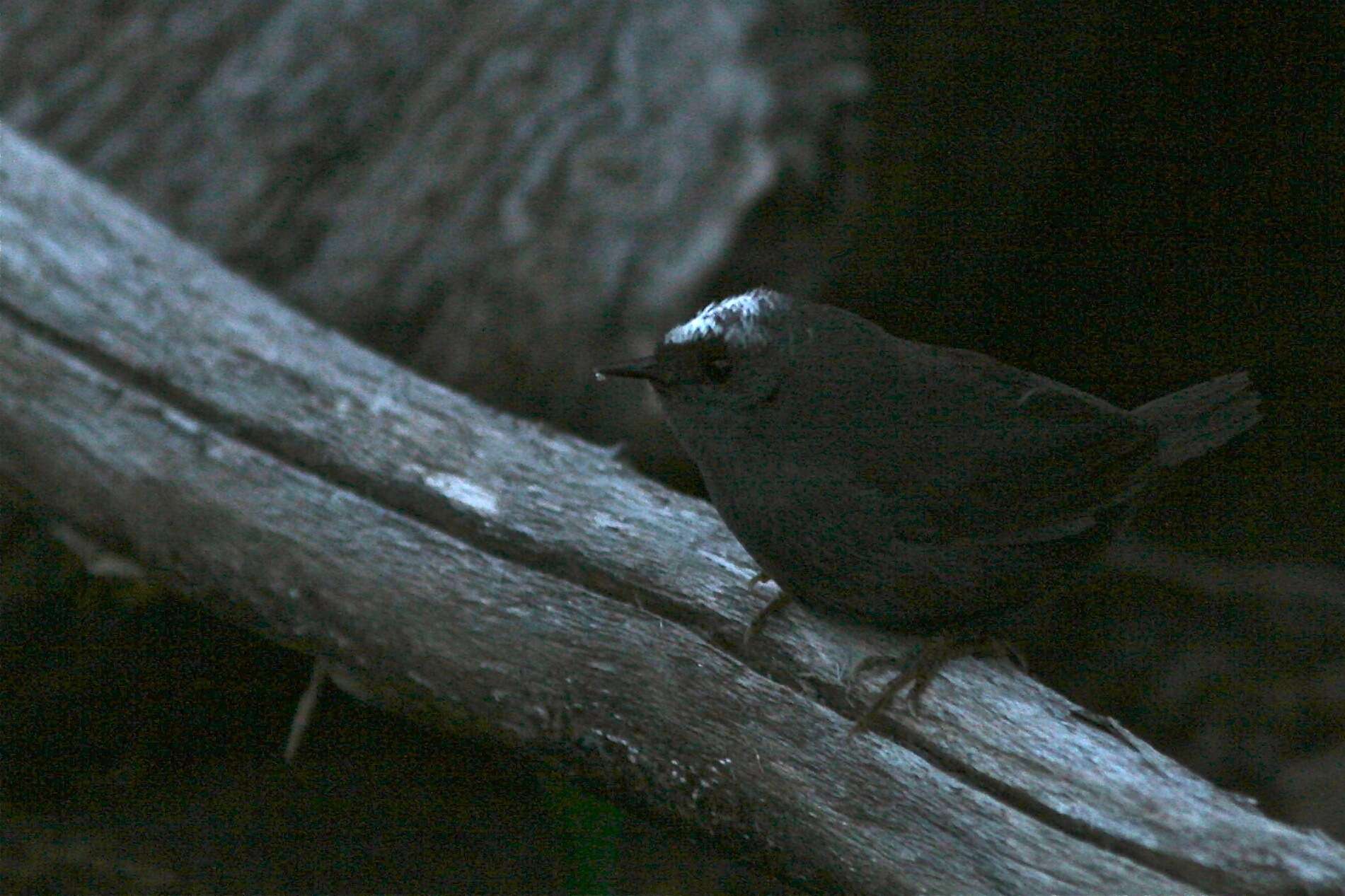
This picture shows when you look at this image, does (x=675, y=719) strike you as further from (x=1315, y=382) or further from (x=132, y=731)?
(x=1315, y=382)

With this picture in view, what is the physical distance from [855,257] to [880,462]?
6.54 ft

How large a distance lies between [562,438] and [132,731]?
1643 mm

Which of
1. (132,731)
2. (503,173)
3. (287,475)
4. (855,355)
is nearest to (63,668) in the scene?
(132,731)

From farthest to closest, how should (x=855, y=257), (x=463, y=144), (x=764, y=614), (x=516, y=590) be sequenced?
1. (x=463, y=144)
2. (x=855, y=257)
3. (x=516, y=590)
4. (x=764, y=614)

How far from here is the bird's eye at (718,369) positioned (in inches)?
95.1

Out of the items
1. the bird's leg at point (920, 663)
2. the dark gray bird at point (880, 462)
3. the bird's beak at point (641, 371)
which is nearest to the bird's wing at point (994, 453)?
the dark gray bird at point (880, 462)

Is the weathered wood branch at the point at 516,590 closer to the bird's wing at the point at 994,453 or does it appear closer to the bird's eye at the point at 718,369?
the bird's wing at the point at 994,453

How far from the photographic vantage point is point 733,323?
2.41m

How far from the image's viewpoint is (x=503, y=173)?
4402mm

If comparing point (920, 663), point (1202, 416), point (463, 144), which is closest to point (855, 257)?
point (463, 144)

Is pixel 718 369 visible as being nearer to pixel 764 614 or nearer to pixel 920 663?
pixel 764 614

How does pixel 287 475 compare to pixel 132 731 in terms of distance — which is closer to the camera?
pixel 287 475

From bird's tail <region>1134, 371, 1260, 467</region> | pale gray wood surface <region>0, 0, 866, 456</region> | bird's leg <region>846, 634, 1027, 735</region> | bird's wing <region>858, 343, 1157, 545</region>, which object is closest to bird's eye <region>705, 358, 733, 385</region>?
bird's wing <region>858, 343, 1157, 545</region>

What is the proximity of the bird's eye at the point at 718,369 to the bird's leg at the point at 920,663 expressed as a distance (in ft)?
1.75
